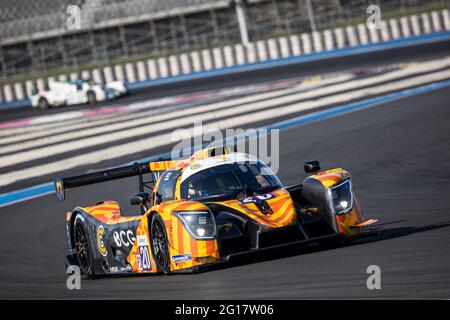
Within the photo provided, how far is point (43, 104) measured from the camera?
29531mm

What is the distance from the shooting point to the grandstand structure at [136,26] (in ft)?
108

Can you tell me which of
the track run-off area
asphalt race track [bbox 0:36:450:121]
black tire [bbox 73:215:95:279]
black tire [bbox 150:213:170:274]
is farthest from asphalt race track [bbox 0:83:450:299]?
asphalt race track [bbox 0:36:450:121]

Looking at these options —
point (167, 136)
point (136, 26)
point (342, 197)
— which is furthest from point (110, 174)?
point (136, 26)

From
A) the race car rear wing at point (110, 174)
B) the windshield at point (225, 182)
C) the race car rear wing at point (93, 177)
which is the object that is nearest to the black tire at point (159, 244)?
the windshield at point (225, 182)

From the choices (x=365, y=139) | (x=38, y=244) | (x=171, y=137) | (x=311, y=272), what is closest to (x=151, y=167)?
(x=38, y=244)

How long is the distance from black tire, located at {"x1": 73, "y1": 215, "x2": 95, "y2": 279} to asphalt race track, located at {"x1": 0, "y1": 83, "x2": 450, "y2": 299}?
0.81 ft

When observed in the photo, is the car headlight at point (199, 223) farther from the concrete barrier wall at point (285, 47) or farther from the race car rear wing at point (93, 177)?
the concrete barrier wall at point (285, 47)

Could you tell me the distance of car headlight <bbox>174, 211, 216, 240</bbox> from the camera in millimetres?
7961

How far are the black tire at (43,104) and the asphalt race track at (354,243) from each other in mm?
12905

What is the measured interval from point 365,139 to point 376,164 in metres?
2.11

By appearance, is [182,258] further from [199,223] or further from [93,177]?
[93,177]

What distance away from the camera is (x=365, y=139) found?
54.1 ft

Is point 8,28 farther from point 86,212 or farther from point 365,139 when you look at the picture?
point 86,212

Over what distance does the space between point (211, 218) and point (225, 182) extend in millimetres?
961
